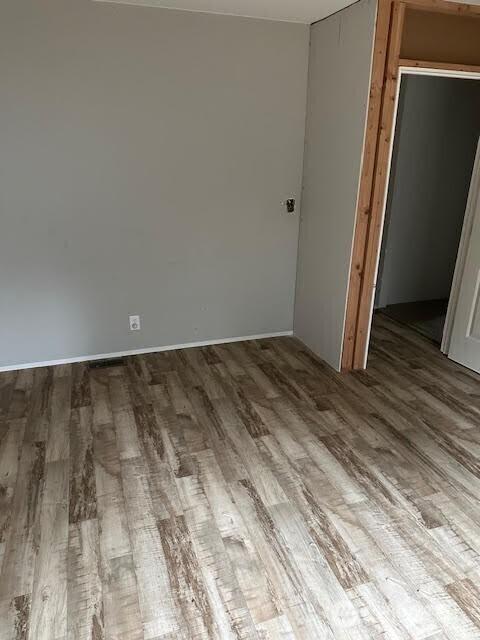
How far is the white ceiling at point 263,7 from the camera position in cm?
275

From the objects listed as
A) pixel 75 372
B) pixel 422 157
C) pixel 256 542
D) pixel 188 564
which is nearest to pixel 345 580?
pixel 256 542

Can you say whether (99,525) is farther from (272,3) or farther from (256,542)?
(272,3)

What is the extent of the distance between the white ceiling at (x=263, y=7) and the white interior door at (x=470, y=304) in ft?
4.70

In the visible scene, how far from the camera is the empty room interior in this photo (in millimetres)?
1741

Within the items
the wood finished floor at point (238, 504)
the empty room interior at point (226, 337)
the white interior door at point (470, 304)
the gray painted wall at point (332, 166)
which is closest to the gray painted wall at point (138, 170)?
the empty room interior at point (226, 337)

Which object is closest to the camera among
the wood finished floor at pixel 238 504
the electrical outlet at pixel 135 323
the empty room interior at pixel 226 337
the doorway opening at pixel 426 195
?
the wood finished floor at pixel 238 504

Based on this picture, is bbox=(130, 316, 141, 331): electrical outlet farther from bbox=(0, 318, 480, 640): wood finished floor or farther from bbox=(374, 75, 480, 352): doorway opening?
bbox=(374, 75, 480, 352): doorway opening

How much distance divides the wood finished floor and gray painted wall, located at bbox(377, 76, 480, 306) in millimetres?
1672

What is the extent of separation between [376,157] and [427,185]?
1.88 m

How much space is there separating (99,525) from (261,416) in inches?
45.0

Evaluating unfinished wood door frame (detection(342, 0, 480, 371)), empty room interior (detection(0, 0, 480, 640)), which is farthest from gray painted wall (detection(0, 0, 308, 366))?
unfinished wood door frame (detection(342, 0, 480, 371))

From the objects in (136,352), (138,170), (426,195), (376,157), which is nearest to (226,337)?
(136,352)

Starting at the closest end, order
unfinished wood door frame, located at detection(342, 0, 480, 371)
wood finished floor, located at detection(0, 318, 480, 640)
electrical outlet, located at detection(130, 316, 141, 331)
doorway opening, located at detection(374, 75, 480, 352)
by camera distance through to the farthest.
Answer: wood finished floor, located at detection(0, 318, 480, 640) → unfinished wood door frame, located at detection(342, 0, 480, 371) → electrical outlet, located at detection(130, 316, 141, 331) → doorway opening, located at detection(374, 75, 480, 352)

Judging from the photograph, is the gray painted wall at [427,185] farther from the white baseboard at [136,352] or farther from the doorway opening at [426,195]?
the white baseboard at [136,352]
